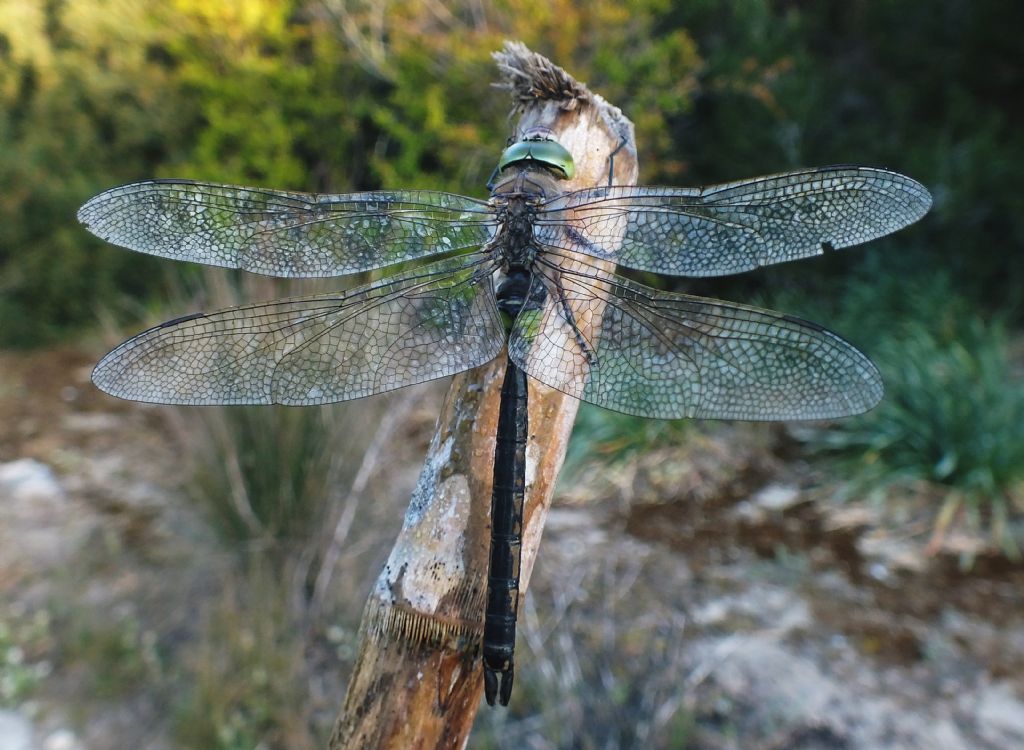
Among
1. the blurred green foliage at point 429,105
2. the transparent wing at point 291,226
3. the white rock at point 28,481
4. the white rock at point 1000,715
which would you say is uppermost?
the blurred green foliage at point 429,105

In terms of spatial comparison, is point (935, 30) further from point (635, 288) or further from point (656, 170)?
point (635, 288)

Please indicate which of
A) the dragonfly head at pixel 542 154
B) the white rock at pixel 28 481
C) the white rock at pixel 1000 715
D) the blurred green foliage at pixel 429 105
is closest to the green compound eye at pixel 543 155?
the dragonfly head at pixel 542 154

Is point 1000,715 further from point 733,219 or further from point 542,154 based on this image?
point 542,154

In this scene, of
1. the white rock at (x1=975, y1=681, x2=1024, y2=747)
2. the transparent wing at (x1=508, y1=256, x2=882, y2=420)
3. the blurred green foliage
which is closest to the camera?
the transparent wing at (x1=508, y1=256, x2=882, y2=420)

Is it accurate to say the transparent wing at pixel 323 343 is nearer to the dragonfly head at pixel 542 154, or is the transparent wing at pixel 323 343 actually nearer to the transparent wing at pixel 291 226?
the transparent wing at pixel 291 226

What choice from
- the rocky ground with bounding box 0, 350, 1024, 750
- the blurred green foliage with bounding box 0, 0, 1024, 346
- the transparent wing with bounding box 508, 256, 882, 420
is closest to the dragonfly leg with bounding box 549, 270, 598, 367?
the transparent wing with bounding box 508, 256, 882, 420

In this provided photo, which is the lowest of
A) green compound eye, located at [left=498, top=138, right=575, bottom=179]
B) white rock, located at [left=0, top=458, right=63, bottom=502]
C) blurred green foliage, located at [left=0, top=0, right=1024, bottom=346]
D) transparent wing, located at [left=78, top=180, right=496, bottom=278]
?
white rock, located at [left=0, top=458, right=63, bottom=502]

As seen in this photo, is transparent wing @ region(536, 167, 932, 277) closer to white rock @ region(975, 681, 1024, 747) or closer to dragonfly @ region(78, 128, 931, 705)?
dragonfly @ region(78, 128, 931, 705)

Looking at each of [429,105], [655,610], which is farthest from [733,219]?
[429,105]
